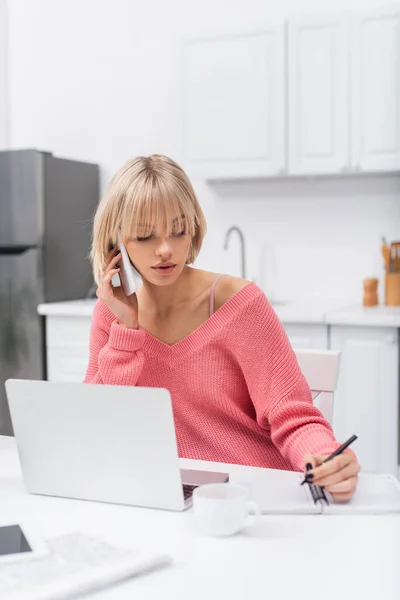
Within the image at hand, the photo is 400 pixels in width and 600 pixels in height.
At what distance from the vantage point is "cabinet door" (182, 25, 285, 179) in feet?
10.4

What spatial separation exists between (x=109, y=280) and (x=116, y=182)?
Answer: 0.73 feet

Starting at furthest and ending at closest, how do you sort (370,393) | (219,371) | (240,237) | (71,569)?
1. (240,237)
2. (370,393)
3. (219,371)
4. (71,569)

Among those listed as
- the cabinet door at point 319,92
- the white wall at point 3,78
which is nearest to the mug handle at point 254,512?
the cabinet door at point 319,92

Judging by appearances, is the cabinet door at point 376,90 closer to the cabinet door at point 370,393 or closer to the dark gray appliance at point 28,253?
the cabinet door at point 370,393

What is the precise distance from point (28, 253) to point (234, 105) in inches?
45.9

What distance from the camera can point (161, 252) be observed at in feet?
4.70

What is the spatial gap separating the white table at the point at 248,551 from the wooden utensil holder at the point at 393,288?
2310mm

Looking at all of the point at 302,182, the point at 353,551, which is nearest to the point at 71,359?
the point at 302,182

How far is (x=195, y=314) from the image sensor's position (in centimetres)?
158

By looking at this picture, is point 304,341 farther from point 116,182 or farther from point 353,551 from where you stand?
point 353,551

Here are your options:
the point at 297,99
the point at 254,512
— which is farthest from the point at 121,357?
the point at 297,99

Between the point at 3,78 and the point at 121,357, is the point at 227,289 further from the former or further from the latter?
the point at 3,78

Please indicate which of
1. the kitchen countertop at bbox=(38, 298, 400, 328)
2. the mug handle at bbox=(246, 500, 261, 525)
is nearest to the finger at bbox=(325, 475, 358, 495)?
the mug handle at bbox=(246, 500, 261, 525)

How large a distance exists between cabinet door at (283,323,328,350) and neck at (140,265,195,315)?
1379mm
